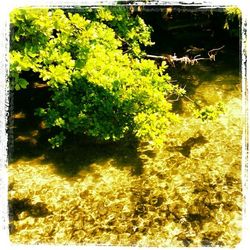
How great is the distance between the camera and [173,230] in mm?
7824

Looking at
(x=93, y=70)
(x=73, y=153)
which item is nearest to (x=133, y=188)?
(x=73, y=153)

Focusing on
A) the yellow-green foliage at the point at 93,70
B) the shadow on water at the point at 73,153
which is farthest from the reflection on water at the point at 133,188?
the yellow-green foliage at the point at 93,70

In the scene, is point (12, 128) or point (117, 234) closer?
point (117, 234)

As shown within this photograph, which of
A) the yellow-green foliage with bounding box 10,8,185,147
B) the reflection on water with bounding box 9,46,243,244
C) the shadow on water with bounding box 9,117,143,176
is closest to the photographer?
the yellow-green foliage with bounding box 10,8,185,147

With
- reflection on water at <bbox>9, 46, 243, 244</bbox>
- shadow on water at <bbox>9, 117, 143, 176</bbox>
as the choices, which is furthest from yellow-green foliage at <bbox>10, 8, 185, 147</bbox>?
reflection on water at <bbox>9, 46, 243, 244</bbox>

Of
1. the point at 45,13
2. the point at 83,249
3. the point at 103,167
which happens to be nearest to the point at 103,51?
the point at 45,13

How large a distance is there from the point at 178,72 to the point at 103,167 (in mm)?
5690

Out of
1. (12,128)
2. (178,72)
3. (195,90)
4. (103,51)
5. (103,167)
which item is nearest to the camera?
(103,51)

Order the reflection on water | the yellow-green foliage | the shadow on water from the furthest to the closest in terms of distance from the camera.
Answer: the shadow on water < the reflection on water < the yellow-green foliage

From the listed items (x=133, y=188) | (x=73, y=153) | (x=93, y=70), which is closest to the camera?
(x=93, y=70)

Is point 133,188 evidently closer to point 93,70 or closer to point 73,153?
point 73,153

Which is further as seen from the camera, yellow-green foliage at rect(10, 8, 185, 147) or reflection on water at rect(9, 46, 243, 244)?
reflection on water at rect(9, 46, 243, 244)

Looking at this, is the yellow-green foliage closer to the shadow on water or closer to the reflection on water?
the shadow on water

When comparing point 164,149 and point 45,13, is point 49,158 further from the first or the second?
point 45,13
